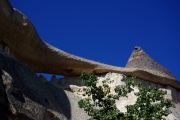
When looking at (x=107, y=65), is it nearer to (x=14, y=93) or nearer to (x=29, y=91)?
(x=29, y=91)

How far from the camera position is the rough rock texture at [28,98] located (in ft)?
28.2

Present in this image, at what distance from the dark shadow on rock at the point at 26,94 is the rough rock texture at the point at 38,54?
1.68m

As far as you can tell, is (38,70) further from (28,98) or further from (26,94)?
(28,98)

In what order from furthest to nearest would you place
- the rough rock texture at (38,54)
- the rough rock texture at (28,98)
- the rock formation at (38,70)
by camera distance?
1. the rough rock texture at (38,54)
2. the rock formation at (38,70)
3. the rough rock texture at (28,98)

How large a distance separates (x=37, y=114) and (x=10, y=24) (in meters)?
4.02

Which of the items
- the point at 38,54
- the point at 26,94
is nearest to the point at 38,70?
the point at 38,54

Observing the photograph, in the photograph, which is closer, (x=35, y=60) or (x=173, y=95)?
(x=35, y=60)

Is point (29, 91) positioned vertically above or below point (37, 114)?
above

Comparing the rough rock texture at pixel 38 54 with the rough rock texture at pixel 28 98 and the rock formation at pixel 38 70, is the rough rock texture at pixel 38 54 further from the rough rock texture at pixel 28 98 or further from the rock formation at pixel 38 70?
the rough rock texture at pixel 28 98

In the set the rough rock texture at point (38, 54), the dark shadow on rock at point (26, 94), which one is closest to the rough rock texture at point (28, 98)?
the dark shadow on rock at point (26, 94)

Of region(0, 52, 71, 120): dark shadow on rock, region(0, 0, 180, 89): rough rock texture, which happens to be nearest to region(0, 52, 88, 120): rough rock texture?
region(0, 52, 71, 120): dark shadow on rock

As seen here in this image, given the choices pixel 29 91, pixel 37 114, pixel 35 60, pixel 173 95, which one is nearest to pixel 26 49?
pixel 35 60

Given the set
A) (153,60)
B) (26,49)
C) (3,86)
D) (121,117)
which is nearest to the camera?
(121,117)

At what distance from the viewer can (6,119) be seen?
8.14 metres
